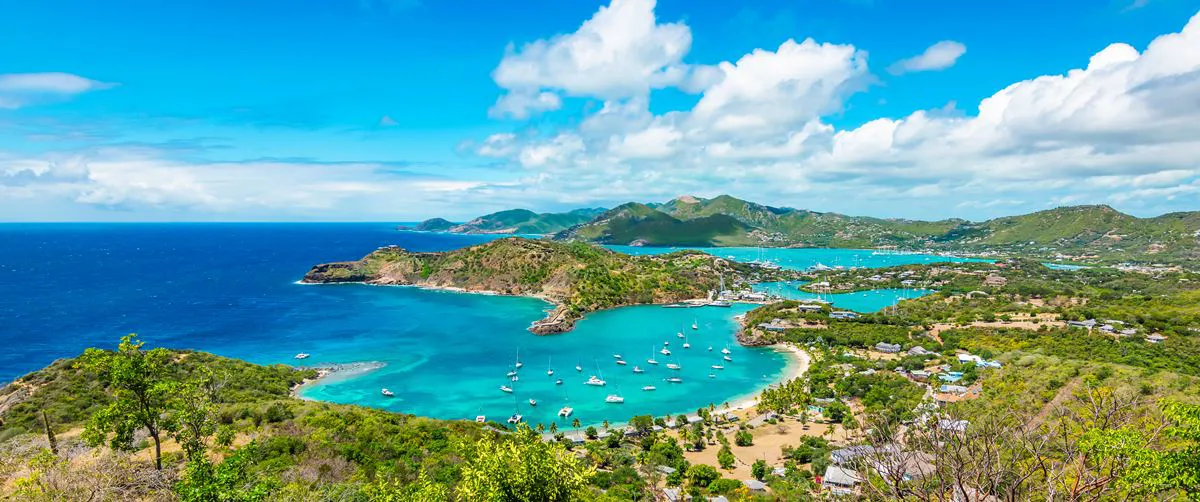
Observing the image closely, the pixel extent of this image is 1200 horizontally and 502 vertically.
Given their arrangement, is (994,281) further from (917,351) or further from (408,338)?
(408,338)

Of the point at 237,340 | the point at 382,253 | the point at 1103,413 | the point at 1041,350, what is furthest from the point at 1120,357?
the point at 382,253

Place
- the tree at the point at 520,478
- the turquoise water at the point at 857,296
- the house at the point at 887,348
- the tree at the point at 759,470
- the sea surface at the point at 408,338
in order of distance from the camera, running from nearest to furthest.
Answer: the tree at the point at 520,478, the tree at the point at 759,470, the sea surface at the point at 408,338, the house at the point at 887,348, the turquoise water at the point at 857,296

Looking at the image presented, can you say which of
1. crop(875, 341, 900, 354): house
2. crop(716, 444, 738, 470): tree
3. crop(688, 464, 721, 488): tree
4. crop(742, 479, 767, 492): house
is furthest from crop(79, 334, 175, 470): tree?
crop(875, 341, 900, 354): house

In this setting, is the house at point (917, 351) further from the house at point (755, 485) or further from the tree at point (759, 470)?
the house at point (755, 485)

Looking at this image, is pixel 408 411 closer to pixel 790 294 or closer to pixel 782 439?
pixel 782 439

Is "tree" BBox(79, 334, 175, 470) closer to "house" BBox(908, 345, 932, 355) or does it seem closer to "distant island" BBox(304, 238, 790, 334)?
"house" BBox(908, 345, 932, 355)

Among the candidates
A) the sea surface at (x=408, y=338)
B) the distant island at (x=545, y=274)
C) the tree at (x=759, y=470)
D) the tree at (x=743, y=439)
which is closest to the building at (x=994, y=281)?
the sea surface at (x=408, y=338)
